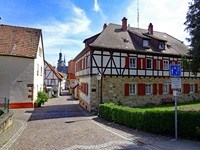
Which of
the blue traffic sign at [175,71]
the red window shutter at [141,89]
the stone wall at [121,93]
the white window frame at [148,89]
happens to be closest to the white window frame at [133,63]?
the stone wall at [121,93]

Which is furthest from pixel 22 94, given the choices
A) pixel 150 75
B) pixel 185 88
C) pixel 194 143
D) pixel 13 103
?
pixel 185 88

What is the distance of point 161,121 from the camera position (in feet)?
28.2

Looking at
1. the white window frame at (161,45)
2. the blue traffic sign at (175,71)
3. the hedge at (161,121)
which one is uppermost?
the white window frame at (161,45)

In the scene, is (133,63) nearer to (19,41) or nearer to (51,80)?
(19,41)

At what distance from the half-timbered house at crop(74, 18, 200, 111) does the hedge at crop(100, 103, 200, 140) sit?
20.4 feet

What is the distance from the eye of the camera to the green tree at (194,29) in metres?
10.1

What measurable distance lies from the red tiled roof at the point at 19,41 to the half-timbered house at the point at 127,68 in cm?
593

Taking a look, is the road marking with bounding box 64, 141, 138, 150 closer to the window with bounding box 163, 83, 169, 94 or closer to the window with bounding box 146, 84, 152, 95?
the window with bounding box 146, 84, 152, 95

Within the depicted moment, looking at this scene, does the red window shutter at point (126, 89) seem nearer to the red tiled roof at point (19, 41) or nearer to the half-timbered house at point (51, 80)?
the red tiled roof at point (19, 41)

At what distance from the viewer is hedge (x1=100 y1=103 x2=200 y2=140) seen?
307 inches

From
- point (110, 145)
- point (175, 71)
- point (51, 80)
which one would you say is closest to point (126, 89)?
point (175, 71)

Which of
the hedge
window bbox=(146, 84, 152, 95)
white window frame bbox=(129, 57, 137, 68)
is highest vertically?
white window frame bbox=(129, 57, 137, 68)

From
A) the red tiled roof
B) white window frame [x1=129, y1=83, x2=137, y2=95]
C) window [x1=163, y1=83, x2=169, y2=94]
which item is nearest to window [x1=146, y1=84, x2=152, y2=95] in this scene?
white window frame [x1=129, y1=83, x2=137, y2=95]

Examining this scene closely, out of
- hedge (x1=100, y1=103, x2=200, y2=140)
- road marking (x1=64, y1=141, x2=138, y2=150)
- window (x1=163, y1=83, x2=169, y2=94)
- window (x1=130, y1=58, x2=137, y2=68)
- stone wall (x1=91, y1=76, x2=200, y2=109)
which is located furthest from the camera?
window (x1=163, y1=83, x2=169, y2=94)
